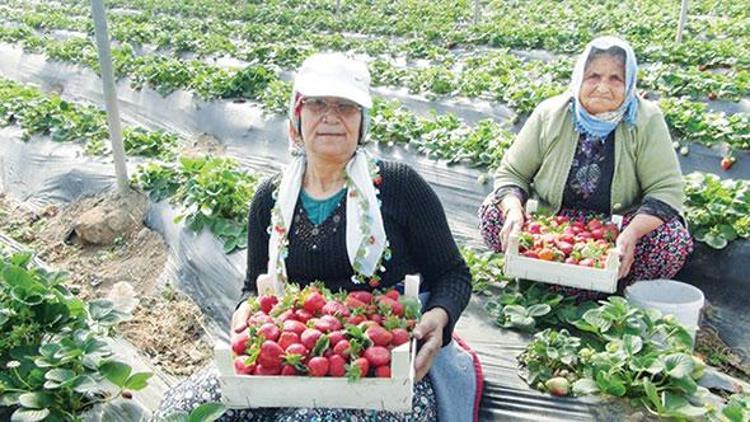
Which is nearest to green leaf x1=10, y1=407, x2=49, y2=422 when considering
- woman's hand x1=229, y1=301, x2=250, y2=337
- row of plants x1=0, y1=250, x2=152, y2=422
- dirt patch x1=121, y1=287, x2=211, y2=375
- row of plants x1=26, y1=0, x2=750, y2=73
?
row of plants x1=0, y1=250, x2=152, y2=422

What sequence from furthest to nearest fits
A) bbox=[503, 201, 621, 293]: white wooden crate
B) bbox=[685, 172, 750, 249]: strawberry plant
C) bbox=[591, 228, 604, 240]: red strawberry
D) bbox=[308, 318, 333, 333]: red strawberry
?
bbox=[685, 172, 750, 249]: strawberry plant
bbox=[591, 228, 604, 240]: red strawberry
bbox=[503, 201, 621, 293]: white wooden crate
bbox=[308, 318, 333, 333]: red strawberry

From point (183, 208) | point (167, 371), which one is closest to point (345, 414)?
point (167, 371)

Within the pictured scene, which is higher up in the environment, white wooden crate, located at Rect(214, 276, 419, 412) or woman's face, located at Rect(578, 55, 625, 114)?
woman's face, located at Rect(578, 55, 625, 114)

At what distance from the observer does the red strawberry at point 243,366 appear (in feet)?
6.50

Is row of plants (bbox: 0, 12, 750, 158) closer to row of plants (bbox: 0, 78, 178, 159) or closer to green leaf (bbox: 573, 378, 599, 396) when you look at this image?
row of plants (bbox: 0, 78, 178, 159)

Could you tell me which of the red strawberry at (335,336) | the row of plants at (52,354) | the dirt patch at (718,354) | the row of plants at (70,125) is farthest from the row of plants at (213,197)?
the dirt patch at (718,354)

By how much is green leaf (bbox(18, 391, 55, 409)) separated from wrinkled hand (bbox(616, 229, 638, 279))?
7.59ft

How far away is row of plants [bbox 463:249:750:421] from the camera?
241cm

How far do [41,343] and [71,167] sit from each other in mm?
3599

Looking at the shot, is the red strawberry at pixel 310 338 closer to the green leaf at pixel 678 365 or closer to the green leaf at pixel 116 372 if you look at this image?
the green leaf at pixel 116 372

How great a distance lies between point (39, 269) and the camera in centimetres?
279

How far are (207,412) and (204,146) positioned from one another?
5285 millimetres

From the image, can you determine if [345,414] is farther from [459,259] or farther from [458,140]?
[458,140]

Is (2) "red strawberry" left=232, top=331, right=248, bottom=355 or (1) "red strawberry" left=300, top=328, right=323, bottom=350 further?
(2) "red strawberry" left=232, top=331, right=248, bottom=355
